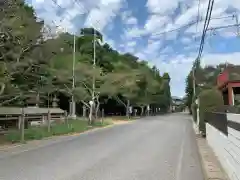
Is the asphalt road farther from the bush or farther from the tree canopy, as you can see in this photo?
the tree canopy

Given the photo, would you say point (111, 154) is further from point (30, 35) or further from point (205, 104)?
point (30, 35)

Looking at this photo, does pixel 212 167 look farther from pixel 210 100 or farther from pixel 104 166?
pixel 210 100

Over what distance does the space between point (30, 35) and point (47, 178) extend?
1471 cm

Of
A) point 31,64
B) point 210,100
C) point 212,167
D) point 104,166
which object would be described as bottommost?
point 212,167

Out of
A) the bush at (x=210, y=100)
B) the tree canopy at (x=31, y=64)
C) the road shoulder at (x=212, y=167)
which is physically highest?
the tree canopy at (x=31, y=64)

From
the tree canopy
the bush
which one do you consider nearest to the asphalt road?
the bush

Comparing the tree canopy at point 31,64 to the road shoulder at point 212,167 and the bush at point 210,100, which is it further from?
the road shoulder at point 212,167

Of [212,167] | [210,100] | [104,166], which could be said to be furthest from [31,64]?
[212,167]

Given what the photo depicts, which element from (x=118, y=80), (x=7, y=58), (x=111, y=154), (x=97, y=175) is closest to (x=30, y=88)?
(x=7, y=58)

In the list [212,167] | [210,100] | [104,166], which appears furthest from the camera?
[210,100]

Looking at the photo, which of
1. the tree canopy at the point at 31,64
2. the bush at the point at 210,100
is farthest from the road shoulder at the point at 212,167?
the tree canopy at the point at 31,64

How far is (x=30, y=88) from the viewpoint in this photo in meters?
27.6

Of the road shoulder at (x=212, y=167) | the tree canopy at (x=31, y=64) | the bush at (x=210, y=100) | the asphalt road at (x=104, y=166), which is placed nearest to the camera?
the asphalt road at (x=104, y=166)

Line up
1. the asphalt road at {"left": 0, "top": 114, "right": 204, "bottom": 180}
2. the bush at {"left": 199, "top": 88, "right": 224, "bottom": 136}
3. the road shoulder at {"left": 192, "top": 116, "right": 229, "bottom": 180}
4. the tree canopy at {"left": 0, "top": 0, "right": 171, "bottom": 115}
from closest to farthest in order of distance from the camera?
1. the asphalt road at {"left": 0, "top": 114, "right": 204, "bottom": 180}
2. the road shoulder at {"left": 192, "top": 116, "right": 229, "bottom": 180}
3. the tree canopy at {"left": 0, "top": 0, "right": 171, "bottom": 115}
4. the bush at {"left": 199, "top": 88, "right": 224, "bottom": 136}
